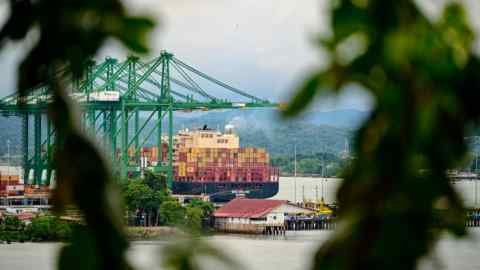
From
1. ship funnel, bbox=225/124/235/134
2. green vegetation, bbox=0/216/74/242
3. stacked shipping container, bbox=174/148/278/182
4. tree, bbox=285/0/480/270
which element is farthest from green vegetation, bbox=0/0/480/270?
ship funnel, bbox=225/124/235/134

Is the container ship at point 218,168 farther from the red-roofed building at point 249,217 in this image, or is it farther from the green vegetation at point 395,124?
the green vegetation at point 395,124

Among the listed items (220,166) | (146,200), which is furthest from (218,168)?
(146,200)

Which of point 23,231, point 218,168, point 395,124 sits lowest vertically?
point 23,231

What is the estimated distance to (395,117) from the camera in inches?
9.8

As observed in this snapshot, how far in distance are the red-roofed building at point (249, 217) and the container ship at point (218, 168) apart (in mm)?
5644

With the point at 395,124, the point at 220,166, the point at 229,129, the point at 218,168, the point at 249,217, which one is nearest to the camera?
the point at 395,124

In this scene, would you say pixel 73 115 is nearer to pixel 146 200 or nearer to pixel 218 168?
pixel 146 200

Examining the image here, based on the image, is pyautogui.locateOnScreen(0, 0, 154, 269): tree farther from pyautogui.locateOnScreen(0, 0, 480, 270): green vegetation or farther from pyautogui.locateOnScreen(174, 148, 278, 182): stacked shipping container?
pyautogui.locateOnScreen(174, 148, 278, 182): stacked shipping container

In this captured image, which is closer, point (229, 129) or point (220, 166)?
point (220, 166)

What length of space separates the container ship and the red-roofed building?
5.64m

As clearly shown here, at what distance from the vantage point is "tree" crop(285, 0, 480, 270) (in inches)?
9.8

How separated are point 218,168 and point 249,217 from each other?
8.28 metres

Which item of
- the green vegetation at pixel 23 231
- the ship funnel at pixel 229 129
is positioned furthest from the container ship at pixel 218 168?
the green vegetation at pixel 23 231

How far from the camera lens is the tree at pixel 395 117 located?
0.81ft
